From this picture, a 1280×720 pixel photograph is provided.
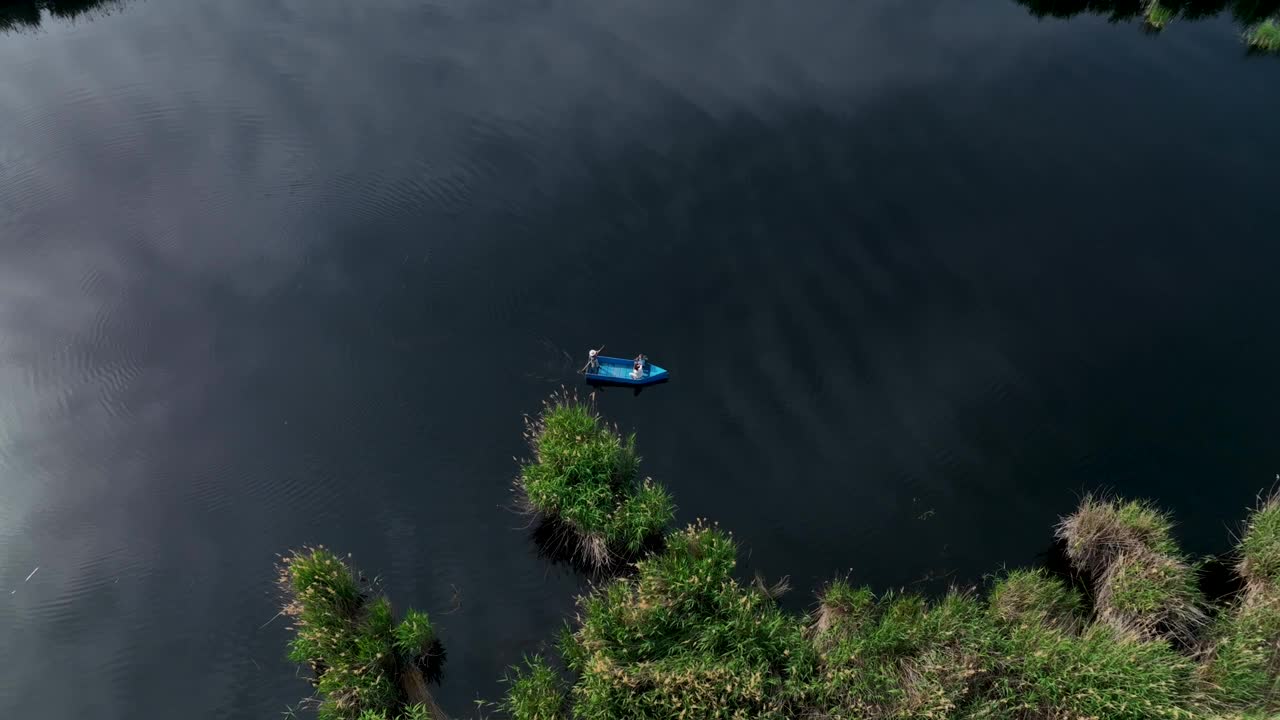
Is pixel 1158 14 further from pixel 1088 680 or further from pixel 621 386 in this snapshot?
pixel 1088 680

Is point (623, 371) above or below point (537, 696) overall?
above

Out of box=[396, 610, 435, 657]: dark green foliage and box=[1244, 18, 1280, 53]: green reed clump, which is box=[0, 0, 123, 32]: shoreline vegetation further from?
box=[1244, 18, 1280, 53]: green reed clump

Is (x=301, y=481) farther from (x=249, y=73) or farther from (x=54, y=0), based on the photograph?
(x=54, y=0)

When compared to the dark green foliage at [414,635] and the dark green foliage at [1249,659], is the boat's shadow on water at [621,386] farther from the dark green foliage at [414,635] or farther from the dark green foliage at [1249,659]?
the dark green foliage at [1249,659]

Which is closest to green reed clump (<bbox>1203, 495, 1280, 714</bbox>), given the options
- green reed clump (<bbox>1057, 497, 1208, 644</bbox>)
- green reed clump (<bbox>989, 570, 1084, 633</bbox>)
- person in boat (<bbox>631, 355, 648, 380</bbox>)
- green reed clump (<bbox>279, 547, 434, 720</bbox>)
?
green reed clump (<bbox>1057, 497, 1208, 644</bbox>)

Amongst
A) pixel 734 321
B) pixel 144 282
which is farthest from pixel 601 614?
pixel 144 282

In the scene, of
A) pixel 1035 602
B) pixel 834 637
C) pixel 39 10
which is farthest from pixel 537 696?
pixel 39 10
